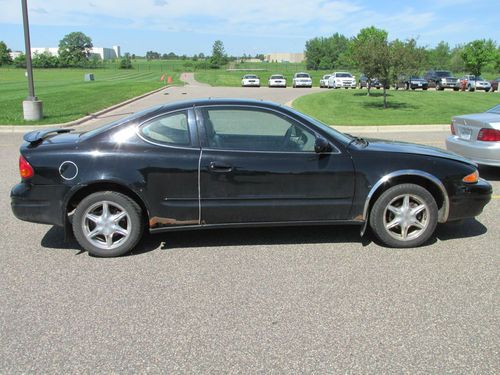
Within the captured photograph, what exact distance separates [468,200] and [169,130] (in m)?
3.12

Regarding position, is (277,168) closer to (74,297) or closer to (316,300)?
(316,300)

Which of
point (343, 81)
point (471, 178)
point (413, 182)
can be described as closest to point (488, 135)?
point (471, 178)

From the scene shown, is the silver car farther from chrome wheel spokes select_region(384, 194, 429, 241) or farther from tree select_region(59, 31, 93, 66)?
tree select_region(59, 31, 93, 66)

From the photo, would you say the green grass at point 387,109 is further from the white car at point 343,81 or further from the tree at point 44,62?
the tree at point 44,62

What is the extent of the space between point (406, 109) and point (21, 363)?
22.1 meters

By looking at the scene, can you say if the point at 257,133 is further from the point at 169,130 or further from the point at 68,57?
the point at 68,57

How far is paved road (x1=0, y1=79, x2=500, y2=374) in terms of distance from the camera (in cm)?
285

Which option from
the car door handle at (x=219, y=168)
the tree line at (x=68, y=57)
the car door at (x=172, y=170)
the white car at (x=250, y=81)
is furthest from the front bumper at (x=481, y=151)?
the tree line at (x=68, y=57)

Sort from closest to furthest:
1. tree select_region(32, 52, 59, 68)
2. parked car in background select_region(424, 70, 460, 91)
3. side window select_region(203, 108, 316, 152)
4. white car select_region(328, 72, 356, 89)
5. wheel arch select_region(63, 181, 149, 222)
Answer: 1. wheel arch select_region(63, 181, 149, 222)
2. side window select_region(203, 108, 316, 152)
3. white car select_region(328, 72, 356, 89)
4. parked car in background select_region(424, 70, 460, 91)
5. tree select_region(32, 52, 59, 68)

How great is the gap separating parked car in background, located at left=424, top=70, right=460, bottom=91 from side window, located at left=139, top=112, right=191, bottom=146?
144 feet

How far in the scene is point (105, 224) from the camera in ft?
14.6

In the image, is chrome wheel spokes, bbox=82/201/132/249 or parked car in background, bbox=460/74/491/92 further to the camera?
parked car in background, bbox=460/74/491/92

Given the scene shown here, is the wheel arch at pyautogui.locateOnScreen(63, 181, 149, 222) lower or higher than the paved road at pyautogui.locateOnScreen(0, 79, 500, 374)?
higher

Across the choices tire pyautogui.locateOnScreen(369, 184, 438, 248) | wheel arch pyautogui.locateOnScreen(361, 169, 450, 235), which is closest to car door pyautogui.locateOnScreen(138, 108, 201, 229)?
wheel arch pyautogui.locateOnScreen(361, 169, 450, 235)
